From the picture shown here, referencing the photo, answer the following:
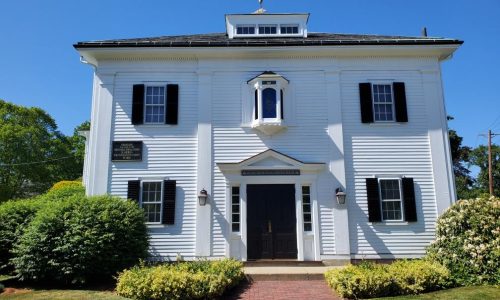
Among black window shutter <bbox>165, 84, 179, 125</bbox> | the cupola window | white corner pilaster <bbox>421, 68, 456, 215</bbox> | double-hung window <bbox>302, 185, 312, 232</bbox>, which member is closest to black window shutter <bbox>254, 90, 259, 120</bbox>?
the cupola window

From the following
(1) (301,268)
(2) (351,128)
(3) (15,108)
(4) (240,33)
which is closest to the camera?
(1) (301,268)

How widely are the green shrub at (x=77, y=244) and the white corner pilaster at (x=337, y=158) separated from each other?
6707 millimetres

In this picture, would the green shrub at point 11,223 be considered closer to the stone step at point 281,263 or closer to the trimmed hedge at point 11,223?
the trimmed hedge at point 11,223

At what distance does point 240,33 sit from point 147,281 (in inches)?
438

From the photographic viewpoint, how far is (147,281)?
8.41 metres

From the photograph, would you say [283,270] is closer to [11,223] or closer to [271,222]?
[271,222]

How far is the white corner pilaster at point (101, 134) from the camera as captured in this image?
13.2m

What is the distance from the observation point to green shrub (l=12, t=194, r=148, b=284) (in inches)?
372

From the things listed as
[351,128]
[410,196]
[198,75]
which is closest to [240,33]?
[198,75]

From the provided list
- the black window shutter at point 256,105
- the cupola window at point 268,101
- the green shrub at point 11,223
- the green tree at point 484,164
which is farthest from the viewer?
the green tree at point 484,164

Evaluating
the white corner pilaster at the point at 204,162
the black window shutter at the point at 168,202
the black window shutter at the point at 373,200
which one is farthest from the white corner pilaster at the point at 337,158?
the black window shutter at the point at 168,202

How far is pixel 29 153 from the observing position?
118 feet

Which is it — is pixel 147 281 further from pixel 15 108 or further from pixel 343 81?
pixel 15 108

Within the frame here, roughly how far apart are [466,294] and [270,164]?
696 cm
